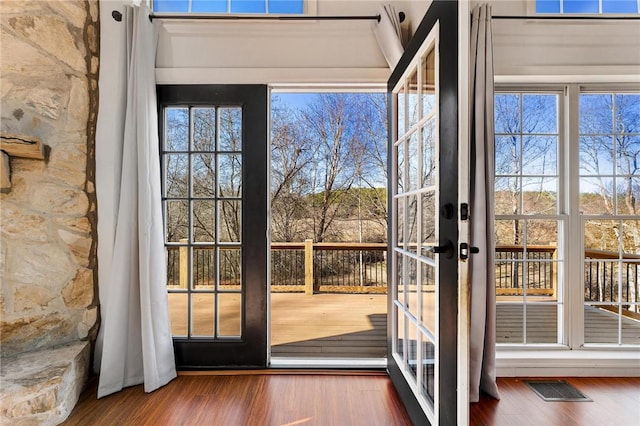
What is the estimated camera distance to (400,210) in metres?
2.04

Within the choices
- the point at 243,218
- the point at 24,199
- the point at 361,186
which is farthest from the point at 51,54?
the point at 361,186

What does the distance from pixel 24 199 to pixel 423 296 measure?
252 centimetres

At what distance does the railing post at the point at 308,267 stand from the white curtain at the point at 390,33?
352cm

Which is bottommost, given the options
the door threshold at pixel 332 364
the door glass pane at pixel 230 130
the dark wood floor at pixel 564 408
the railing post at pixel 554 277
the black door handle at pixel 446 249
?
the dark wood floor at pixel 564 408

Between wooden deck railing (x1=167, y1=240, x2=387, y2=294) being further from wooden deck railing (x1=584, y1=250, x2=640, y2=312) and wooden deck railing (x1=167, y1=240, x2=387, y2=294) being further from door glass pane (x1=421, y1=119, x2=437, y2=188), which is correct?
door glass pane (x1=421, y1=119, x2=437, y2=188)

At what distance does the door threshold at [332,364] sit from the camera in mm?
2322

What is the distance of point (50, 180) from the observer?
6.88ft

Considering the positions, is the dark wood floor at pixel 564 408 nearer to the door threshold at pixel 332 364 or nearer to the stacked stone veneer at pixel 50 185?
the door threshold at pixel 332 364

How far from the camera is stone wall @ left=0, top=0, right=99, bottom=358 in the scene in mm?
1982

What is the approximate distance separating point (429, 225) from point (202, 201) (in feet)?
5.40

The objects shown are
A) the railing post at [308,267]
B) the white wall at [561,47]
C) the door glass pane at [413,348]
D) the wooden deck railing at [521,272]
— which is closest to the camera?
the door glass pane at [413,348]

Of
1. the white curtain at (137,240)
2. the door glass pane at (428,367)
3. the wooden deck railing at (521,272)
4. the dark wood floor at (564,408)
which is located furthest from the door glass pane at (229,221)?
the wooden deck railing at (521,272)

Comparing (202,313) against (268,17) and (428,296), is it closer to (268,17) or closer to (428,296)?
(428,296)

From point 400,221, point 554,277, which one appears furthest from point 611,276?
point 400,221
